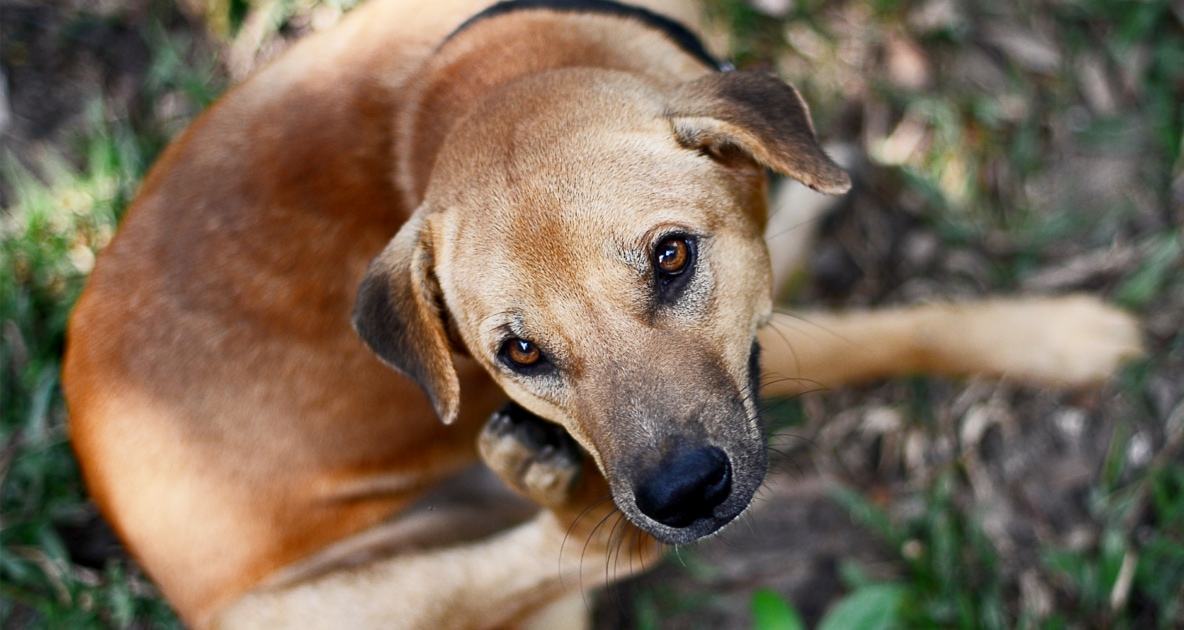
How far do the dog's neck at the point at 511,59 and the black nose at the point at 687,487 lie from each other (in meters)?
1.27

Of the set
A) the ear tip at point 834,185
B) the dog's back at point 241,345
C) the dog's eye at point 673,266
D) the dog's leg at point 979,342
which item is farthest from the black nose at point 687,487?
the dog's leg at point 979,342

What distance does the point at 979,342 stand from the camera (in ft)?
13.0

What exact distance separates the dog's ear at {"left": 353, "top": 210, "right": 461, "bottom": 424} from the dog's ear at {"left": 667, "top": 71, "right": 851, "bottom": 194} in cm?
85

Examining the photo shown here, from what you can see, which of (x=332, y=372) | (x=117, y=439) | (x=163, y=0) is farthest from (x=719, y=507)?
(x=163, y=0)

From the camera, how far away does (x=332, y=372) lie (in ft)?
10.4

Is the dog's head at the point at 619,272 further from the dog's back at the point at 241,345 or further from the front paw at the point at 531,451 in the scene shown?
the dog's back at the point at 241,345

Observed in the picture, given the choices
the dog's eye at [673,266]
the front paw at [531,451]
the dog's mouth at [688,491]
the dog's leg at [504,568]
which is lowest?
the dog's leg at [504,568]

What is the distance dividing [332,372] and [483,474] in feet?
2.78

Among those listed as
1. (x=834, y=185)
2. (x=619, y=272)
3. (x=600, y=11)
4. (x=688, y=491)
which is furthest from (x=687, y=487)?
(x=600, y=11)

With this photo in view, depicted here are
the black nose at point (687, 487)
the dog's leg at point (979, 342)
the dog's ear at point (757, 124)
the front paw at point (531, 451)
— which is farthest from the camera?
the dog's leg at point (979, 342)

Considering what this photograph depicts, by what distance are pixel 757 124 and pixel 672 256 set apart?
449 mm

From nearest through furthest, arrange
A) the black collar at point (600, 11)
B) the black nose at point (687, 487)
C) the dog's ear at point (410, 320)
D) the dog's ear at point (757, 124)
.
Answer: the black nose at point (687, 487)
the dog's ear at point (757, 124)
the dog's ear at point (410, 320)
the black collar at point (600, 11)

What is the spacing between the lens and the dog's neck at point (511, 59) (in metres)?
3.06

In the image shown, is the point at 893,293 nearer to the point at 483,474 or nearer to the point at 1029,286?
the point at 1029,286
